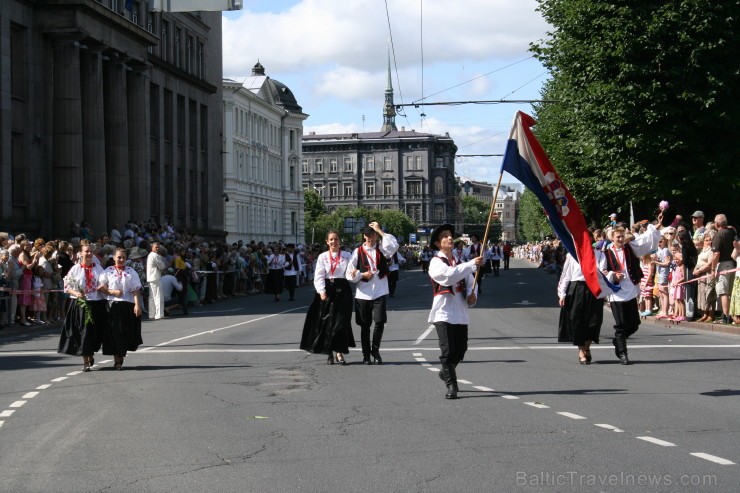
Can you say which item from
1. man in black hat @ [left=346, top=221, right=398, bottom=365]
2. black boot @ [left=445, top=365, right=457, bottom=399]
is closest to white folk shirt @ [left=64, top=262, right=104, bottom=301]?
man in black hat @ [left=346, top=221, right=398, bottom=365]

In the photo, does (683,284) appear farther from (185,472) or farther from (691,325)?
(185,472)

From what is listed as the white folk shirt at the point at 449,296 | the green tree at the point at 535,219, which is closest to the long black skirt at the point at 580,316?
the white folk shirt at the point at 449,296

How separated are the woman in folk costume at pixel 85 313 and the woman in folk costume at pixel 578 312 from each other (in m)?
6.26

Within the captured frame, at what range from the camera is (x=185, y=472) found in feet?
27.6

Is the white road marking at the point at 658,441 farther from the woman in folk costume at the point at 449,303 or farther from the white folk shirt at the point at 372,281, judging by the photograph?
the white folk shirt at the point at 372,281

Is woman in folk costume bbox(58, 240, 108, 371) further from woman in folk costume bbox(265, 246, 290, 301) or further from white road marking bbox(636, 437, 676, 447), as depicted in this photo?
woman in folk costume bbox(265, 246, 290, 301)

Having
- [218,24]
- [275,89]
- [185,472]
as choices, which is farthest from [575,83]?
[275,89]

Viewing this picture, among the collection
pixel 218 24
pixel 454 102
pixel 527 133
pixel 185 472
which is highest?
pixel 218 24

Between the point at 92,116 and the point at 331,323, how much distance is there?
29240mm

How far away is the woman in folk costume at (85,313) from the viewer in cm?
1593

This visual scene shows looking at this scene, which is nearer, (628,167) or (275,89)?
(628,167)

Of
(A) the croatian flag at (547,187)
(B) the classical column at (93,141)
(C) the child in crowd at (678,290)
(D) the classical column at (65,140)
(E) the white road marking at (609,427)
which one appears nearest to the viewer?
(E) the white road marking at (609,427)

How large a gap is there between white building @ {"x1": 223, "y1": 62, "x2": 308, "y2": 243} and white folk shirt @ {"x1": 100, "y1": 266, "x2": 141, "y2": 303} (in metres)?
69.3

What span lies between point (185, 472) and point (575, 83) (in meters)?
29.3
